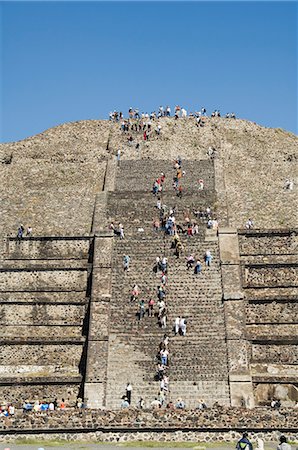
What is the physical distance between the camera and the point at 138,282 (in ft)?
92.3

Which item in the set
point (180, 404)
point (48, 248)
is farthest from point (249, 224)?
point (180, 404)

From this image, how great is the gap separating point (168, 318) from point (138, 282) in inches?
100

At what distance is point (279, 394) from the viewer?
24.2 m

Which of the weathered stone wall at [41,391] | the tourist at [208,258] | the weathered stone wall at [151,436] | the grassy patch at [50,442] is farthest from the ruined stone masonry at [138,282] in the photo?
the grassy patch at [50,442]

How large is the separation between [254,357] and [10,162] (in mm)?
21004

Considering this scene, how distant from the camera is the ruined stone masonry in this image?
2425 centimetres

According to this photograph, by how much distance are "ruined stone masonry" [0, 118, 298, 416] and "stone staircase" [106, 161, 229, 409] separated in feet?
0.17

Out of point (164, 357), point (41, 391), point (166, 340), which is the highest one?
point (166, 340)

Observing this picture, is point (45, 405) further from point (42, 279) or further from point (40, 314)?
point (42, 279)

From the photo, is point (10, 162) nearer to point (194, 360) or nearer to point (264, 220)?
point (264, 220)

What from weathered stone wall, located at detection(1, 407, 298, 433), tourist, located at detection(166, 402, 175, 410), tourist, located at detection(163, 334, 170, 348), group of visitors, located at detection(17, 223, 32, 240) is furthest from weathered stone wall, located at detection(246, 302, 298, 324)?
group of visitors, located at detection(17, 223, 32, 240)

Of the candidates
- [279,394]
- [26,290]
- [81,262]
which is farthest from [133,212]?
[279,394]

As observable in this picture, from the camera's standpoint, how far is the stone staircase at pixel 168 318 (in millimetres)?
23672

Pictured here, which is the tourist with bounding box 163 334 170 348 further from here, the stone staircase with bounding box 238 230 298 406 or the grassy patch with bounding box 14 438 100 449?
the grassy patch with bounding box 14 438 100 449
